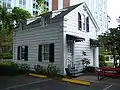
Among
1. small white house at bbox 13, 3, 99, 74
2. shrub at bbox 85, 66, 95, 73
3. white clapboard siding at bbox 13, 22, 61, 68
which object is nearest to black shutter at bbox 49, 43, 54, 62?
small white house at bbox 13, 3, 99, 74

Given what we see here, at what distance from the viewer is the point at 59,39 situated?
1816cm

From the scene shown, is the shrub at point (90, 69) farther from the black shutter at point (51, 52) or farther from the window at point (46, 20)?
the window at point (46, 20)

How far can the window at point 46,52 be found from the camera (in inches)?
746

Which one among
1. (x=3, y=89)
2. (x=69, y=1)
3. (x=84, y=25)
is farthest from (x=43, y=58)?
(x=69, y=1)

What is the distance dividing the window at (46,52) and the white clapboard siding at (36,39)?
33 cm

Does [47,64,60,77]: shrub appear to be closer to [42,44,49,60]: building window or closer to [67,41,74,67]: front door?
[67,41,74,67]: front door

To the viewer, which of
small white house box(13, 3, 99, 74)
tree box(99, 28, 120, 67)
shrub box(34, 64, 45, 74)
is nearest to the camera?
tree box(99, 28, 120, 67)

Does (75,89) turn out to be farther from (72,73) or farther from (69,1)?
(69,1)

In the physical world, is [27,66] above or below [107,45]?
below

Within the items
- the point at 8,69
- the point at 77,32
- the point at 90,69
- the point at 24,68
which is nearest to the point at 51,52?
the point at 77,32

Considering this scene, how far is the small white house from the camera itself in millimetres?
18109

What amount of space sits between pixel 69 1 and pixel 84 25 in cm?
7710

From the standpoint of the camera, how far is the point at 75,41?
1883cm

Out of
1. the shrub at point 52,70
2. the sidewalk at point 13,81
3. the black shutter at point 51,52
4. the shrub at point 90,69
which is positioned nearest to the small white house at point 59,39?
the black shutter at point 51,52
